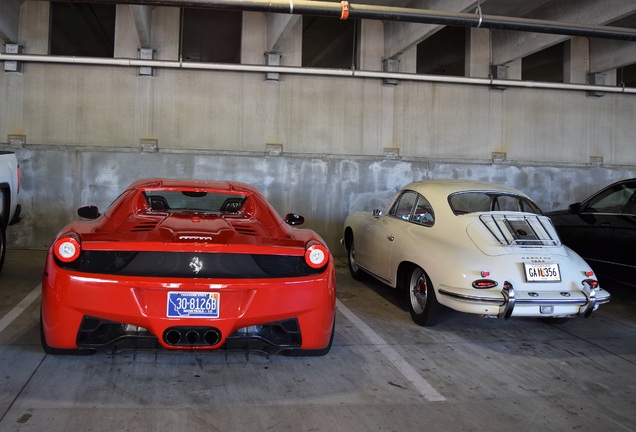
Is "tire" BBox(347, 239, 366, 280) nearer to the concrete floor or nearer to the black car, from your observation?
the concrete floor

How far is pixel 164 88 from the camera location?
9008 mm

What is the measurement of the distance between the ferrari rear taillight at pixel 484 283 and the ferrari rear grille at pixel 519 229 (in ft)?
1.69

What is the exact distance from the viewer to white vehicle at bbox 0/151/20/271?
20.5ft

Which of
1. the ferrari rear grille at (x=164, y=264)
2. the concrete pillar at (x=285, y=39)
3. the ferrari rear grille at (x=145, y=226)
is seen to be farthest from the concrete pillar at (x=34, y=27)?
the ferrari rear grille at (x=164, y=264)

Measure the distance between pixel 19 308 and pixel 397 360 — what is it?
3.68m

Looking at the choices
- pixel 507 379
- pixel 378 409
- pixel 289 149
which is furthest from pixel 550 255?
pixel 289 149

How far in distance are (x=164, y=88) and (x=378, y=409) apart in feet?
24.3

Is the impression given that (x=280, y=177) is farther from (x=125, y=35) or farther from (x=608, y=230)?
(x=608, y=230)

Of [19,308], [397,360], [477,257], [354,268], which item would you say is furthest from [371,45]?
[19,308]

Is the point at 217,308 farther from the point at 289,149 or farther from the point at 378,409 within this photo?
the point at 289,149

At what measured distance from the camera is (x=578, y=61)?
1043cm

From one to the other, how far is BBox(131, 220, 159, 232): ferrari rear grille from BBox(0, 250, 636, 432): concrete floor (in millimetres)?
868

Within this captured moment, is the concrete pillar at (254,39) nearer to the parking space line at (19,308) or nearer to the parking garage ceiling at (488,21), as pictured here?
the parking garage ceiling at (488,21)

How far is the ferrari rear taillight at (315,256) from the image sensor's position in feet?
11.1
